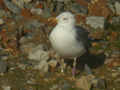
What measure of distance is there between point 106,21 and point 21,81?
4.65m

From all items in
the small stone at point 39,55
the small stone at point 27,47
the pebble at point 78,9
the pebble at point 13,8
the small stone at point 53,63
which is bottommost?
the small stone at point 53,63

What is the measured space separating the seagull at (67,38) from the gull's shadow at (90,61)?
984 mm

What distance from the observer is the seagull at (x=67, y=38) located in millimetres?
7961

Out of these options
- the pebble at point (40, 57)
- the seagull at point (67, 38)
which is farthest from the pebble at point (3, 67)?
the seagull at point (67, 38)

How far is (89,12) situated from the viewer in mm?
12305

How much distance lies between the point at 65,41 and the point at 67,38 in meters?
0.10

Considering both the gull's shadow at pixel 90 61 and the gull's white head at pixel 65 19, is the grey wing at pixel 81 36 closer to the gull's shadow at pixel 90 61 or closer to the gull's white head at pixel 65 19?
the gull's white head at pixel 65 19

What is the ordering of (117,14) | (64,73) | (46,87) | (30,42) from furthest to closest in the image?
(117,14) < (30,42) < (64,73) < (46,87)

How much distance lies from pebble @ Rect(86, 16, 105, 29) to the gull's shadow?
174 cm

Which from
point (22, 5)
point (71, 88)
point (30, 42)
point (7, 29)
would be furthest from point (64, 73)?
point (22, 5)

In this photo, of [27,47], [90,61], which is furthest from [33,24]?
[90,61]

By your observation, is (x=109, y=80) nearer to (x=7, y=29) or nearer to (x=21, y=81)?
(x=21, y=81)

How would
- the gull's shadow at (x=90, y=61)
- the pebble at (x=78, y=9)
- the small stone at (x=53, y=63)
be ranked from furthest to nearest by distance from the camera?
the pebble at (x=78, y=9), the gull's shadow at (x=90, y=61), the small stone at (x=53, y=63)

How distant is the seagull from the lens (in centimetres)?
796
